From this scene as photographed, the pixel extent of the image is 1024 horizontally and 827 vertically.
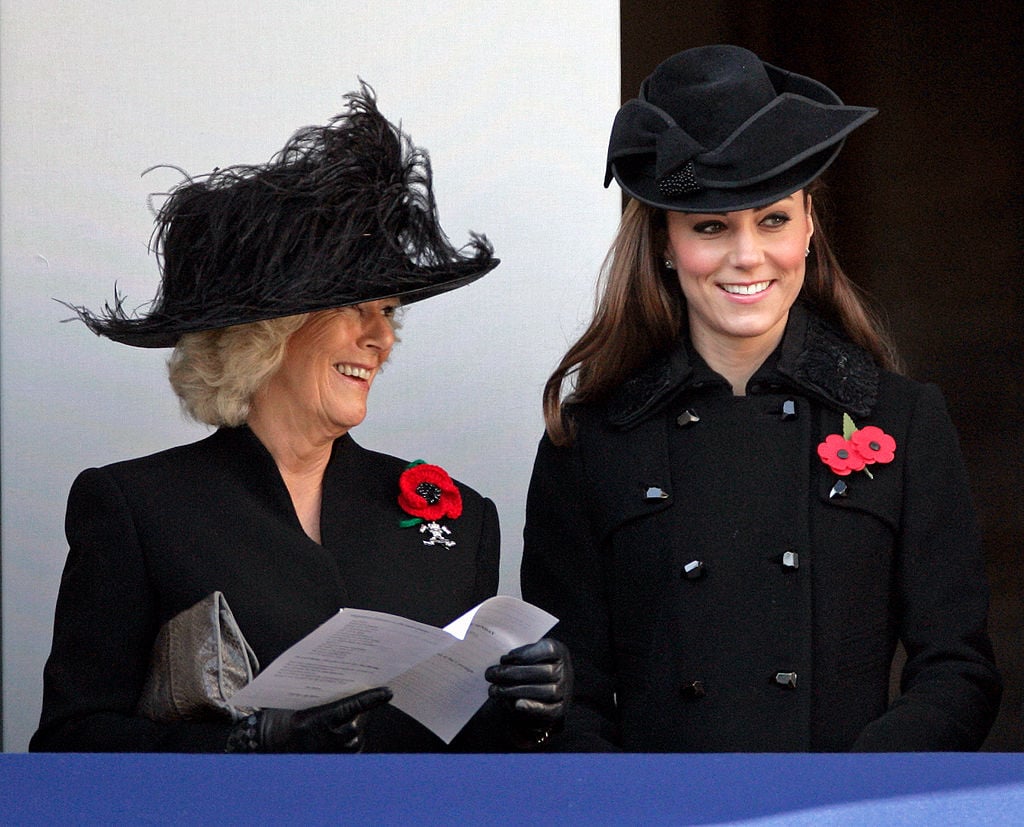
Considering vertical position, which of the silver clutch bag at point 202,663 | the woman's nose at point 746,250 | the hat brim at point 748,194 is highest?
the hat brim at point 748,194

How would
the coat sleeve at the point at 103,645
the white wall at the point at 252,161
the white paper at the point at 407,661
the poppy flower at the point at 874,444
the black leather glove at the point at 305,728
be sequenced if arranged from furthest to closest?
the white wall at the point at 252,161 < the poppy flower at the point at 874,444 < the coat sleeve at the point at 103,645 < the black leather glove at the point at 305,728 < the white paper at the point at 407,661

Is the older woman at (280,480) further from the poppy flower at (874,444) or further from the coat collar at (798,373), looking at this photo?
the poppy flower at (874,444)

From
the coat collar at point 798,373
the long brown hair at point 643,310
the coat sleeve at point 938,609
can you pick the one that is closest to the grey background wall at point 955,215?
the long brown hair at point 643,310

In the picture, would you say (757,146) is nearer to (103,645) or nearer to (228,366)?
(228,366)

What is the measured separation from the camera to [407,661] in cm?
222

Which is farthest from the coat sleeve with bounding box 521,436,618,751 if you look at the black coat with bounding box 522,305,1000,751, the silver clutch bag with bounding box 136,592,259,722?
the silver clutch bag with bounding box 136,592,259,722

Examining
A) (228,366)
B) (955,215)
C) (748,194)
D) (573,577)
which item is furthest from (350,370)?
(955,215)

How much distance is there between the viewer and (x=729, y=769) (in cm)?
167

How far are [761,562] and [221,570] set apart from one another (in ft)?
2.91

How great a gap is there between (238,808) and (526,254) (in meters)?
2.10

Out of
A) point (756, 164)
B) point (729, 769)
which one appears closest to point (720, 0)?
point (756, 164)

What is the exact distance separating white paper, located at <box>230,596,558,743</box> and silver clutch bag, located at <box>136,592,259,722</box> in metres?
0.05

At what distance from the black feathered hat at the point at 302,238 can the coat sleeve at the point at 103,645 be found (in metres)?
0.33

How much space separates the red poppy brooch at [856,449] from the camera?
2617 mm
